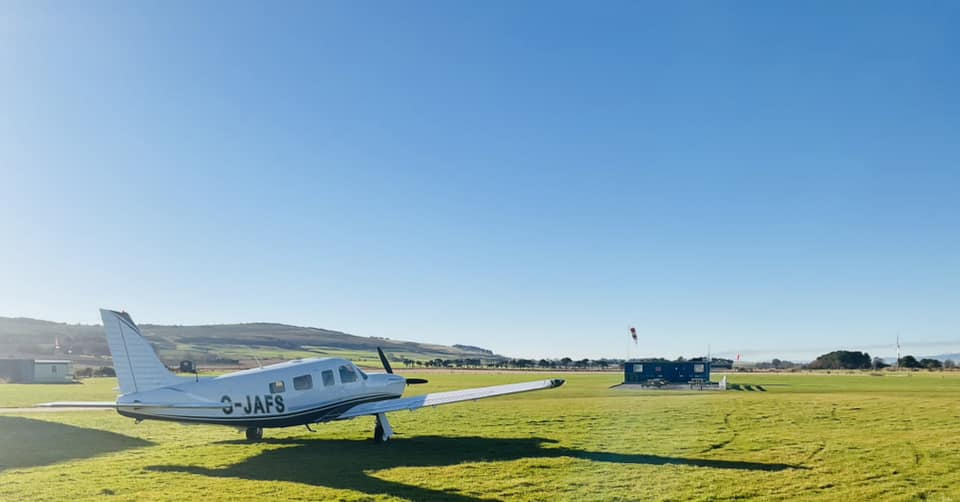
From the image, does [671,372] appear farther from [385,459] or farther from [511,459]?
[385,459]

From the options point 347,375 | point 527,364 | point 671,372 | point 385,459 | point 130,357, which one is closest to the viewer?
point 385,459

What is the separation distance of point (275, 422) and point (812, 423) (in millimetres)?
19709

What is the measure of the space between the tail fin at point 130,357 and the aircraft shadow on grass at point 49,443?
3.19m

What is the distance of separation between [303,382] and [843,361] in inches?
5795

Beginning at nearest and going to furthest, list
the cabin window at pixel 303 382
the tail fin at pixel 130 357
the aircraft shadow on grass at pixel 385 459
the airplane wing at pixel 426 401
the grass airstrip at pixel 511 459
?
the grass airstrip at pixel 511 459 → the aircraft shadow on grass at pixel 385 459 → the tail fin at pixel 130 357 → the cabin window at pixel 303 382 → the airplane wing at pixel 426 401

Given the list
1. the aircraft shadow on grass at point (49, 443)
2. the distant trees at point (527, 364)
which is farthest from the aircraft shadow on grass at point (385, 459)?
the distant trees at point (527, 364)

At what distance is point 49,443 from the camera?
2075 cm

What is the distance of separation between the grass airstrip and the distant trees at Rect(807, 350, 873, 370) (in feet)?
401

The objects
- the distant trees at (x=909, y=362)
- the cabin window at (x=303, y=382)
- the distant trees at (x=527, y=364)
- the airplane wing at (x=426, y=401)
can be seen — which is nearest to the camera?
the cabin window at (x=303, y=382)

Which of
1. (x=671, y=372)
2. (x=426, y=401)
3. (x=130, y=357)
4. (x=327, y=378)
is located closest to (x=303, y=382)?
(x=327, y=378)

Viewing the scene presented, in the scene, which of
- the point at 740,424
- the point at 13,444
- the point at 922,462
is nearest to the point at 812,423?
the point at 740,424

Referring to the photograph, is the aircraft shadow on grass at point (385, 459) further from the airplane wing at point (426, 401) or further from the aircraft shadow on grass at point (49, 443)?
the aircraft shadow on grass at point (49, 443)

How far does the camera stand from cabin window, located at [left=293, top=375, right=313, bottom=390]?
18594 mm

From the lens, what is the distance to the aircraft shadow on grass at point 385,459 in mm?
13297
